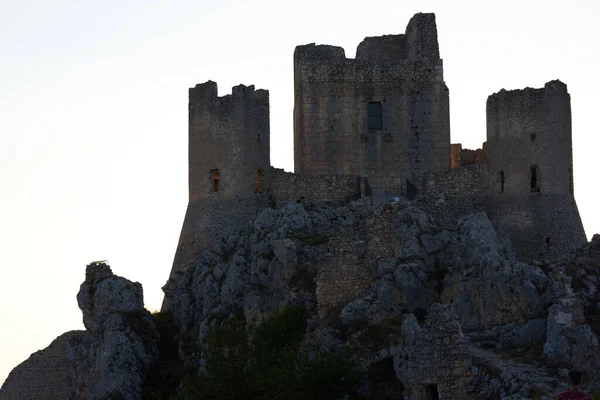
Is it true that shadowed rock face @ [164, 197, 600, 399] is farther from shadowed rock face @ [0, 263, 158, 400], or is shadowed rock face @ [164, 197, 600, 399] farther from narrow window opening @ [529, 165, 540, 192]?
narrow window opening @ [529, 165, 540, 192]

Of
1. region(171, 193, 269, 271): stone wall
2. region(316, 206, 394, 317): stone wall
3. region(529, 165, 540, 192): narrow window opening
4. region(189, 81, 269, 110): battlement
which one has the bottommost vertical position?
region(316, 206, 394, 317): stone wall

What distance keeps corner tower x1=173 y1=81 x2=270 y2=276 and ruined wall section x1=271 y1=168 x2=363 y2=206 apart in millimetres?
758

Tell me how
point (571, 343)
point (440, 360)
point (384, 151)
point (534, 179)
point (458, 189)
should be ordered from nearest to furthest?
1. point (440, 360)
2. point (571, 343)
3. point (534, 179)
4. point (458, 189)
5. point (384, 151)

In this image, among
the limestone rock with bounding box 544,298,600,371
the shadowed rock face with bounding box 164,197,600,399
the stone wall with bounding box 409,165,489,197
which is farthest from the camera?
the stone wall with bounding box 409,165,489,197

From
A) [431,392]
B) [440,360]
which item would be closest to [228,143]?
[431,392]

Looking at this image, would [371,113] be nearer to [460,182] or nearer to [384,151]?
[384,151]

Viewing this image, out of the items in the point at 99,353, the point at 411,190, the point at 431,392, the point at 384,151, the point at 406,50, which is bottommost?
the point at 431,392

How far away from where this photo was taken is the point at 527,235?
54.8 metres

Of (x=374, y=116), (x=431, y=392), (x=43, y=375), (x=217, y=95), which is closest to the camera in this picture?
(x=431, y=392)

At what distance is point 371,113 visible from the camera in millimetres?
59500

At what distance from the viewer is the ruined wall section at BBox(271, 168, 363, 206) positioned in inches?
2245

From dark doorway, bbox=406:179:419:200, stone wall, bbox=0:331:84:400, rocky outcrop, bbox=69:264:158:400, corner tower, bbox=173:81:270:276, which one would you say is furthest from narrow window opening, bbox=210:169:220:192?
stone wall, bbox=0:331:84:400

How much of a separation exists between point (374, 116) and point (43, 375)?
1787cm

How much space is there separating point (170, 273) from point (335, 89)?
421 inches
